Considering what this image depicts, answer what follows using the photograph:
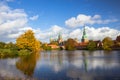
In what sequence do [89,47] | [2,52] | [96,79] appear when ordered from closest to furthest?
[96,79]
[2,52]
[89,47]

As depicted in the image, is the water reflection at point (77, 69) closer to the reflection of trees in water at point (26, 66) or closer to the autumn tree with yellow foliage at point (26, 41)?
the reflection of trees in water at point (26, 66)

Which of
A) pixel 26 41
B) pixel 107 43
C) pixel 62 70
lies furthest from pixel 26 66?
pixel 107 43

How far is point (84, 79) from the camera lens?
72.4ft

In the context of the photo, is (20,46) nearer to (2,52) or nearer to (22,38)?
(22,38)

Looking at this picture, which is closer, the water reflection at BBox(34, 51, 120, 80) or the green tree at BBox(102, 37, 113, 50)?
the water reflection at BBox(34, 51, 120, 80)

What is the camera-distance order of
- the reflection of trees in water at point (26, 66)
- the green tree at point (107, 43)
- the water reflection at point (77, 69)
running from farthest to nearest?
the green tree at point (107, 43) < the reflection of trees in water at point (26, 66) < the water reflection at point (77, 69)

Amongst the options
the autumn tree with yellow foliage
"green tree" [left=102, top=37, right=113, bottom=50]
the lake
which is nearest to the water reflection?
the lake

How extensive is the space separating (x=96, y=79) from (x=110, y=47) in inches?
4974

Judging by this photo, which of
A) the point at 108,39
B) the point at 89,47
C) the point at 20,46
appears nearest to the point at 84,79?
the point at 20,46

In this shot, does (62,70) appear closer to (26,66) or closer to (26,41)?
(26,66)

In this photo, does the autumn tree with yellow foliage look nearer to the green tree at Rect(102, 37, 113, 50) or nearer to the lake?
the lake

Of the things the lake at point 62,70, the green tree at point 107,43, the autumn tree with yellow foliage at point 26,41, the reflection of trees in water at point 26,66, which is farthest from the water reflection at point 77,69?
the green tree at point 107,43

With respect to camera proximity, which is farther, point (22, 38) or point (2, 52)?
point (22, 38)

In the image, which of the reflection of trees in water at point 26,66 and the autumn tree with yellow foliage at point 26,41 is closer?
the reflection of trees in water at point 26,66
